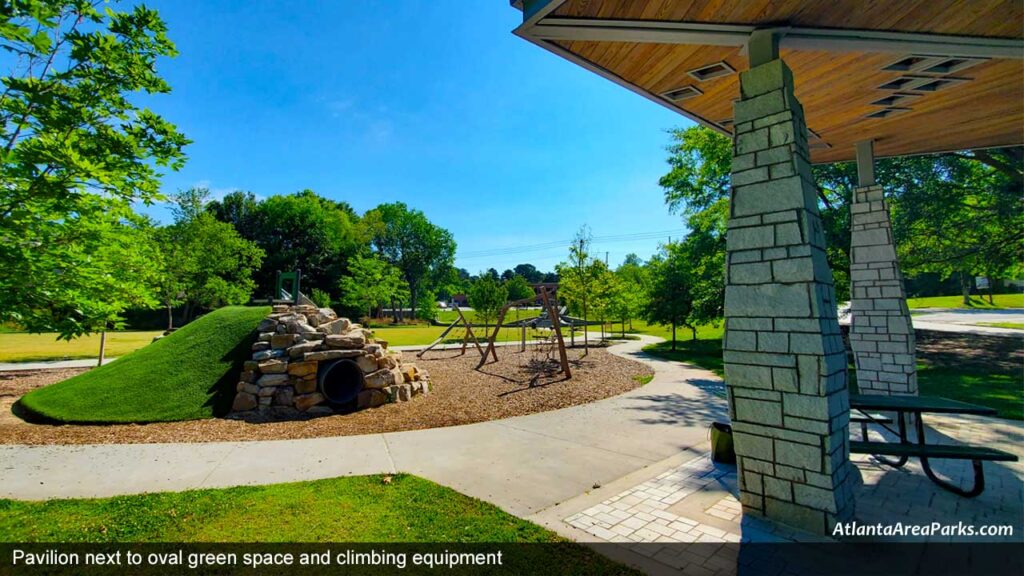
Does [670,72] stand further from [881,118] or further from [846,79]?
[881,118]

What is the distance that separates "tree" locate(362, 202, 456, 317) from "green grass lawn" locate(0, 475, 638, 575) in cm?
4665

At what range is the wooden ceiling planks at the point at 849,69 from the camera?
333 centimetres

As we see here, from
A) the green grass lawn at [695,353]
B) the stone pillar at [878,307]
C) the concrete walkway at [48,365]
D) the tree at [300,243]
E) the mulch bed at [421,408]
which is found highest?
the tree at [300,243]

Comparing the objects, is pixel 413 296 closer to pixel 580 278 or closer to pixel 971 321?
pixel 580 278

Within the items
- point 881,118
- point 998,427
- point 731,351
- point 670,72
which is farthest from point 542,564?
point 998,427

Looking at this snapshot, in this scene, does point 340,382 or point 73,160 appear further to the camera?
point 340,382

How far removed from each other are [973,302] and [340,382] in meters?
58.1

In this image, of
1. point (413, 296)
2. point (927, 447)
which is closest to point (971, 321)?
point (927, 447)

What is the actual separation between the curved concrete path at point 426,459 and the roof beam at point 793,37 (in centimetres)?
454

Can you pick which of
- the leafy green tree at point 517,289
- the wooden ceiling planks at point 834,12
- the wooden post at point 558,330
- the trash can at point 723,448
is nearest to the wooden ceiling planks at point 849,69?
the wooden ceiling planks at point 834,12

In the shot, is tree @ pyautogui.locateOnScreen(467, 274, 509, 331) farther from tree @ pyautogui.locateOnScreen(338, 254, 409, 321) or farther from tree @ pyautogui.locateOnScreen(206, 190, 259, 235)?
A: tree @ pyautogui.locateOnScreen(206, 190, 259, 235)

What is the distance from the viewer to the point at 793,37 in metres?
3.69

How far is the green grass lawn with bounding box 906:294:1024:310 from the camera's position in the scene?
37231mm

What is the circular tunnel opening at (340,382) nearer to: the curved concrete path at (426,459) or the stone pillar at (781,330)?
the curved concrete path at (426,459)
